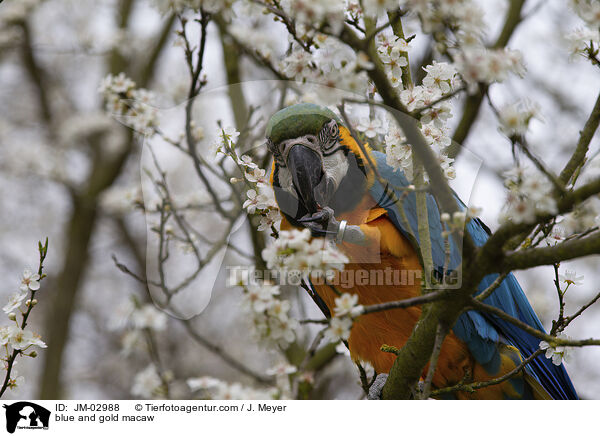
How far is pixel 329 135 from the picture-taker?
308 centimetres

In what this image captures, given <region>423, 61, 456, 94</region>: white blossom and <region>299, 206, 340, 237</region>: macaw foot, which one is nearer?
<region>423, 61, 456, 94</region>: white blossom

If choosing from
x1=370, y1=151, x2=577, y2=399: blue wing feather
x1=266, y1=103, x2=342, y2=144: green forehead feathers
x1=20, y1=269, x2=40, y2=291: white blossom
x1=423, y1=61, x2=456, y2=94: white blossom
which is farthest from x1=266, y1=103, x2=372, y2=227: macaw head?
x1=20, y1=269, x2=40, y2=291: white blossom

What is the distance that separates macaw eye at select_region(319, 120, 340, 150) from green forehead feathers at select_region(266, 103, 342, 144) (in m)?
0.03

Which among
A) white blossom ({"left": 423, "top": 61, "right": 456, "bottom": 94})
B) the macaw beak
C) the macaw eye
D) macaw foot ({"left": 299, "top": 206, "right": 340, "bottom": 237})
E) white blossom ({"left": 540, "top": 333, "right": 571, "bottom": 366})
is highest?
the macaw eye

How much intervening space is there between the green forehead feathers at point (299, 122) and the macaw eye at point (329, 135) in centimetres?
3

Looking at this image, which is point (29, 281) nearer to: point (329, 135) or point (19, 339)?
point (19, 339)

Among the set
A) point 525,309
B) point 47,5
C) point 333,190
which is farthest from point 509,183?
point 47,5

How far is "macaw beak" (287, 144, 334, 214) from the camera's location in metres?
2.93

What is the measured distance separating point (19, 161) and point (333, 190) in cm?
746
